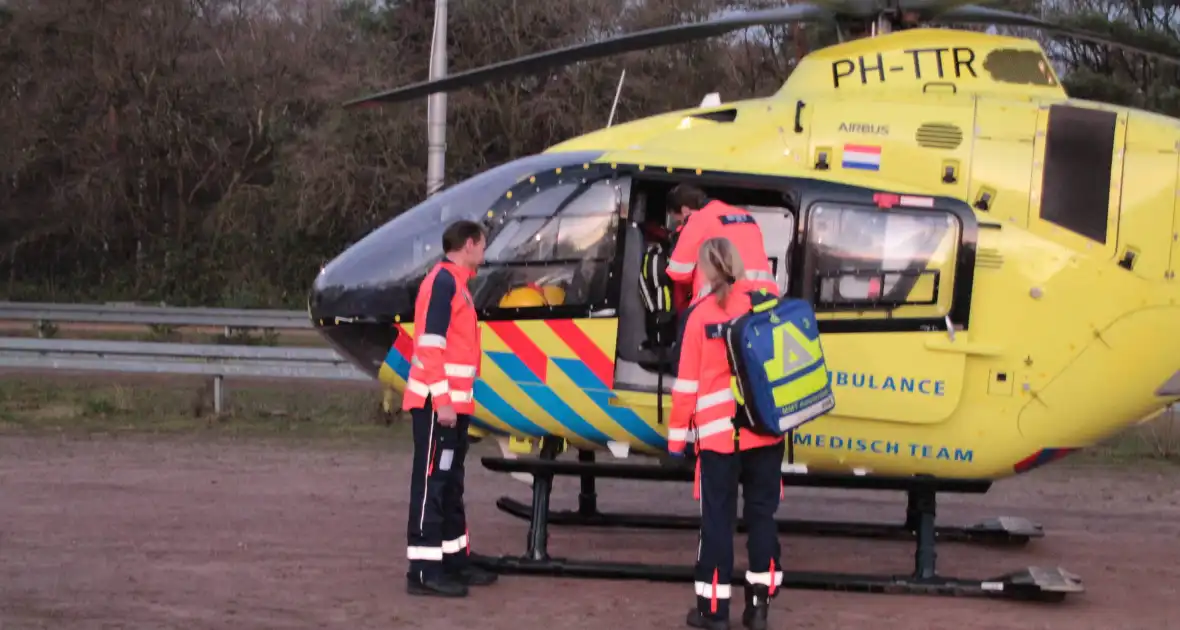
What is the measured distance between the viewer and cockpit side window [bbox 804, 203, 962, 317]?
7.48 m

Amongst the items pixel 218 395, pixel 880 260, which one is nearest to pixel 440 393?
pixel 880 260

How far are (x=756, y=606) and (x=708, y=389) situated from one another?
1.13 m

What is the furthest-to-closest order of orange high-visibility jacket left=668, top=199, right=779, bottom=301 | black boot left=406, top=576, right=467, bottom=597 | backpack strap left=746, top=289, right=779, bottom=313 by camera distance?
black boot left=406, top=576, right=467, bottom=597
orange high-visibility jacket left=668, top=199, right=779, bottom=301
backpack strap left=746, top=289, right=779, bottom=313

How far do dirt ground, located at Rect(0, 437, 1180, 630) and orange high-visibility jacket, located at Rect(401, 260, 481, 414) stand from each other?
1.10 m

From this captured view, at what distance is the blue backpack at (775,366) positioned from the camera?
648 centimetres

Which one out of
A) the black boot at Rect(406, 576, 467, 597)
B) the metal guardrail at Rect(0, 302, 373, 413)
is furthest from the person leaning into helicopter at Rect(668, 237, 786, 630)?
the metal guardrail at Rect(0, 302, 373, 413)

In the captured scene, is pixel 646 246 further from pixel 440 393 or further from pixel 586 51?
pixel 440 393

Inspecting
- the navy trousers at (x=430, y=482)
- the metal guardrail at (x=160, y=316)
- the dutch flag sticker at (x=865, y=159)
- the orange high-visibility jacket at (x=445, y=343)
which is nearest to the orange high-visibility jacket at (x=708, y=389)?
the orange high-visibility jacket at (x=445, y=343)

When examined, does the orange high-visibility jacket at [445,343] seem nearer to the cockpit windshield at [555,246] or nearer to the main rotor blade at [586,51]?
the cockpit windshield at [555,246]

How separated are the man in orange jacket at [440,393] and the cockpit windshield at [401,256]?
1.37 feet

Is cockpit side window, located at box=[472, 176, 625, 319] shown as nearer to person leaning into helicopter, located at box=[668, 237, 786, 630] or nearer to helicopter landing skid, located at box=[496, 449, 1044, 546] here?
person leaning into helicopter, located at box=[668, 237, 786, 630]

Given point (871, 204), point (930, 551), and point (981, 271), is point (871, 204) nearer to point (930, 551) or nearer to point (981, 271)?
point (981, 271)

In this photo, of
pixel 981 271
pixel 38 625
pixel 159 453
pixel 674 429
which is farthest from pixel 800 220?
pixel 159 453

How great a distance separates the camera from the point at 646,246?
25.7 ft
